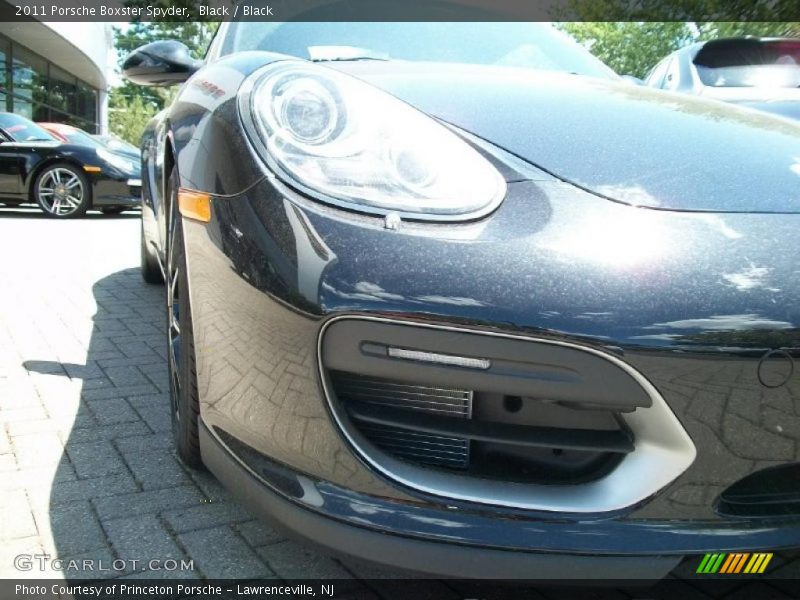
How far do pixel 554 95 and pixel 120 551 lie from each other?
1499mm

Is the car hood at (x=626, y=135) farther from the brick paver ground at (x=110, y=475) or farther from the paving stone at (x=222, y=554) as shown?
the paving stone at (x=222, y=554)

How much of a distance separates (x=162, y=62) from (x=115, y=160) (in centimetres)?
728

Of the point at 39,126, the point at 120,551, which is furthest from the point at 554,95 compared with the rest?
the point at 39,126

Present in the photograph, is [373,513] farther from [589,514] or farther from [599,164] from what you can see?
[599,164]

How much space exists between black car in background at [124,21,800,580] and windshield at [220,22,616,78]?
1.00 meters

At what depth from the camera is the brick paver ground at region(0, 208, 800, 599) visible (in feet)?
5.48

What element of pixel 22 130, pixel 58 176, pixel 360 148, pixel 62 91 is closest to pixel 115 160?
pixel 58 176

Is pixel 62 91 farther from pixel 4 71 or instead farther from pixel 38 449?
pixel 38 449

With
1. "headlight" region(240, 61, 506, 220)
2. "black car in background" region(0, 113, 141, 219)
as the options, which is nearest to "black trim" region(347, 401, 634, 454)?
"headlight" region(240, 61, 506, 220)

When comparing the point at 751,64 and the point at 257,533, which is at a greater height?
the point at 751,64

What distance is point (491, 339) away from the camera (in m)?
1.19

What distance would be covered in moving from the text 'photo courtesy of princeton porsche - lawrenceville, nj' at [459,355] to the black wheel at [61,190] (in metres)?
7.86

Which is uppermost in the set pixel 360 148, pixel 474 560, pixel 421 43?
pixel 421 43

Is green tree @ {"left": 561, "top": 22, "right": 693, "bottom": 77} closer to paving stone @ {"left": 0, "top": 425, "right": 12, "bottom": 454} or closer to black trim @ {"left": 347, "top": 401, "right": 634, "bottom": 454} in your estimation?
paving stone @ {"left": 0, "top": 425, "right": 12, "bottom": 454}
